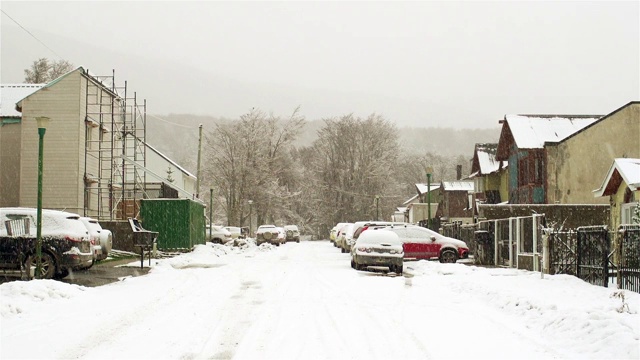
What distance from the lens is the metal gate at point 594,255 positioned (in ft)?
54.1

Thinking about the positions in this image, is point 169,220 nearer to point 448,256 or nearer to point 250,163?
point 448,256

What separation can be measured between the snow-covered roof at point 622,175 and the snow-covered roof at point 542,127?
54.5 ft

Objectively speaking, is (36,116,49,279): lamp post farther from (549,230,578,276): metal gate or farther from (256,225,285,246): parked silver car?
(256,225,285,246): parked silver car

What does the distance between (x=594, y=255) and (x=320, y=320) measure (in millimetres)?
8451

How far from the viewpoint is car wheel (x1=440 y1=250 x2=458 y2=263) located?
30.0m

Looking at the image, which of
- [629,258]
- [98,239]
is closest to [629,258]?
[629,258]

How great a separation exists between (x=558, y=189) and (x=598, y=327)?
1260 inches

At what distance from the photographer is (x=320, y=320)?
12.1 metres

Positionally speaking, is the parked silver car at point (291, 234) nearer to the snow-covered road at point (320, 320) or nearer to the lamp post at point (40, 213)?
the snow-covered road at point (320, 320)

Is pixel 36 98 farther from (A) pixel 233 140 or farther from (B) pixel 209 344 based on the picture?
(A) pixel 233 140

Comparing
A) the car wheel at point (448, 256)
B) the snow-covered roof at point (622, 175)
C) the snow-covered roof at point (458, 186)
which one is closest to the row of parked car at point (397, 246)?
the car wheel at point (448, 256)

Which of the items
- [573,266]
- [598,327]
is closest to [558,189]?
[573,266]

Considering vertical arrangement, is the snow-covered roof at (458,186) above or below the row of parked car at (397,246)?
above

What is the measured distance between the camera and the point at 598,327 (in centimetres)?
999
